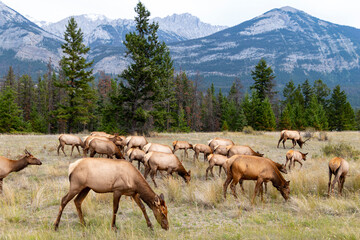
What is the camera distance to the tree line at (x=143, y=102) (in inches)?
1119

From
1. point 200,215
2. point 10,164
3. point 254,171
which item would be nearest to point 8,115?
point 10,164

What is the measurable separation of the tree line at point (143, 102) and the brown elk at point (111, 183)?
2101 cm

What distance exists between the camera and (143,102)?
95.3 ft

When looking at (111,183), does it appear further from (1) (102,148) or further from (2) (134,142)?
(2) (134,142)

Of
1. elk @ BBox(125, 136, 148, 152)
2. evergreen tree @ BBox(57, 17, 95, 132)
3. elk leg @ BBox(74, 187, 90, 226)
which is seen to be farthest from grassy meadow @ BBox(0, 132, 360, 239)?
evergreen tree @ BBox(57, 17, 95, 132)

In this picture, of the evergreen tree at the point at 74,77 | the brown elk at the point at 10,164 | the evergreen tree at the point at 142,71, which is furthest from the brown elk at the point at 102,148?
the evergreen tree at the point at 74,77

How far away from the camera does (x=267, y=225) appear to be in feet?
19.6

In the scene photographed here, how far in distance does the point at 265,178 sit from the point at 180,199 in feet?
9.11

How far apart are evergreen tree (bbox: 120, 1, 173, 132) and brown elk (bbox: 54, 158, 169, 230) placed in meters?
21.0

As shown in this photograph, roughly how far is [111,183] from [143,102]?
2380cm

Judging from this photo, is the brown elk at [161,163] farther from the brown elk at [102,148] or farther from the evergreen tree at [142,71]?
the evergreen tree at [142,71]

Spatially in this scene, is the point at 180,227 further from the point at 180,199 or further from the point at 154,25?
the point at 154,25

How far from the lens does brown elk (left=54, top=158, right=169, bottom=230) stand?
5602 mm

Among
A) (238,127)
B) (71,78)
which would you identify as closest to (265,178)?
(71,78)
